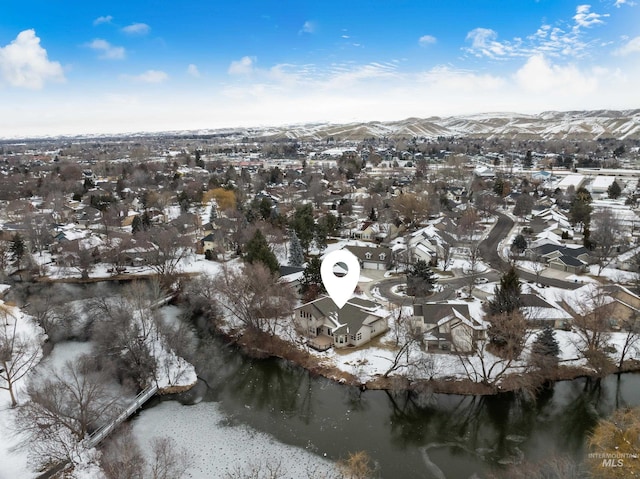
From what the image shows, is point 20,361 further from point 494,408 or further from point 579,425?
point 579,425

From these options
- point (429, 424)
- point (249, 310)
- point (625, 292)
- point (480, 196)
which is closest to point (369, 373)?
point (429, 424)

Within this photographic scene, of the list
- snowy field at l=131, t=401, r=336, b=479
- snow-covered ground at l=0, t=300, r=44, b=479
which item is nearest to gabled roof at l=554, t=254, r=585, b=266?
snowy field at l=131, t=401, r=336, b=479

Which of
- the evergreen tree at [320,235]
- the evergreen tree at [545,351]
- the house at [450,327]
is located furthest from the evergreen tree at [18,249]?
the evergreen tree at [545,351]

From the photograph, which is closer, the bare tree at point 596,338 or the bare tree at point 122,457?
the bare tree at point 122,457

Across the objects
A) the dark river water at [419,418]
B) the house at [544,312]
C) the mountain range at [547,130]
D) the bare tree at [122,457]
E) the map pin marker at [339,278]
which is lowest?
the dark river water at [419,418]

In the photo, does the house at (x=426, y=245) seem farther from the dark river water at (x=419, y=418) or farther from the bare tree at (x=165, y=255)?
the bare tree at (x=165, y=255)

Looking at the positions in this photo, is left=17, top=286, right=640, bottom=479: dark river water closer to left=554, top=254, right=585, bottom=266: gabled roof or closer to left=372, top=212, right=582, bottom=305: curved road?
left=372, top=212, right=582, bottom=305: curved road

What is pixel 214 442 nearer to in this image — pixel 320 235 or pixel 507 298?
pixel 507 298
